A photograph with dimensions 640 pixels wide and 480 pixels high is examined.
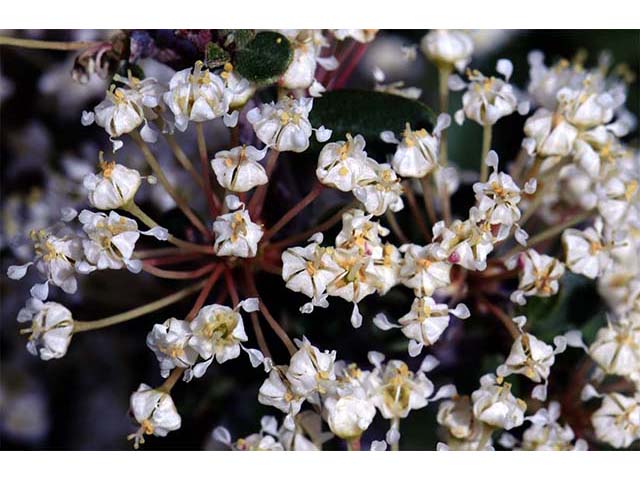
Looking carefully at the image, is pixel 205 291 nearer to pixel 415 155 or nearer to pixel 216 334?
pixel 216 334

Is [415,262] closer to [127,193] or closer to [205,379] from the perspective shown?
[127,193]

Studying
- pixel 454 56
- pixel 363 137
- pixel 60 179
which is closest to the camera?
pixel 363 137

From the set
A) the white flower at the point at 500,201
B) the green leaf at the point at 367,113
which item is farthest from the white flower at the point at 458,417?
the green leaf at the point at 367,113

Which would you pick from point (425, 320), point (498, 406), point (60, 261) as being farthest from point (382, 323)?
point (60, 261)

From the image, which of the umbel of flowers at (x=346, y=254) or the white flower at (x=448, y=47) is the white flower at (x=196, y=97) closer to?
the umbel of flowers at (x=346, y=254)

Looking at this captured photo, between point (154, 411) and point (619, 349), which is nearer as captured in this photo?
point (154, 411)

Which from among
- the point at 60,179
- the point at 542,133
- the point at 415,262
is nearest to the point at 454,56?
the point at 542,133

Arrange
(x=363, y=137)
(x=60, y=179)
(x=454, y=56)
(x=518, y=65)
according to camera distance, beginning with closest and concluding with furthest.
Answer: (x=363, y=137) → (x=454, y=56) → (x=60, y=179) → (x=518, y=65)
